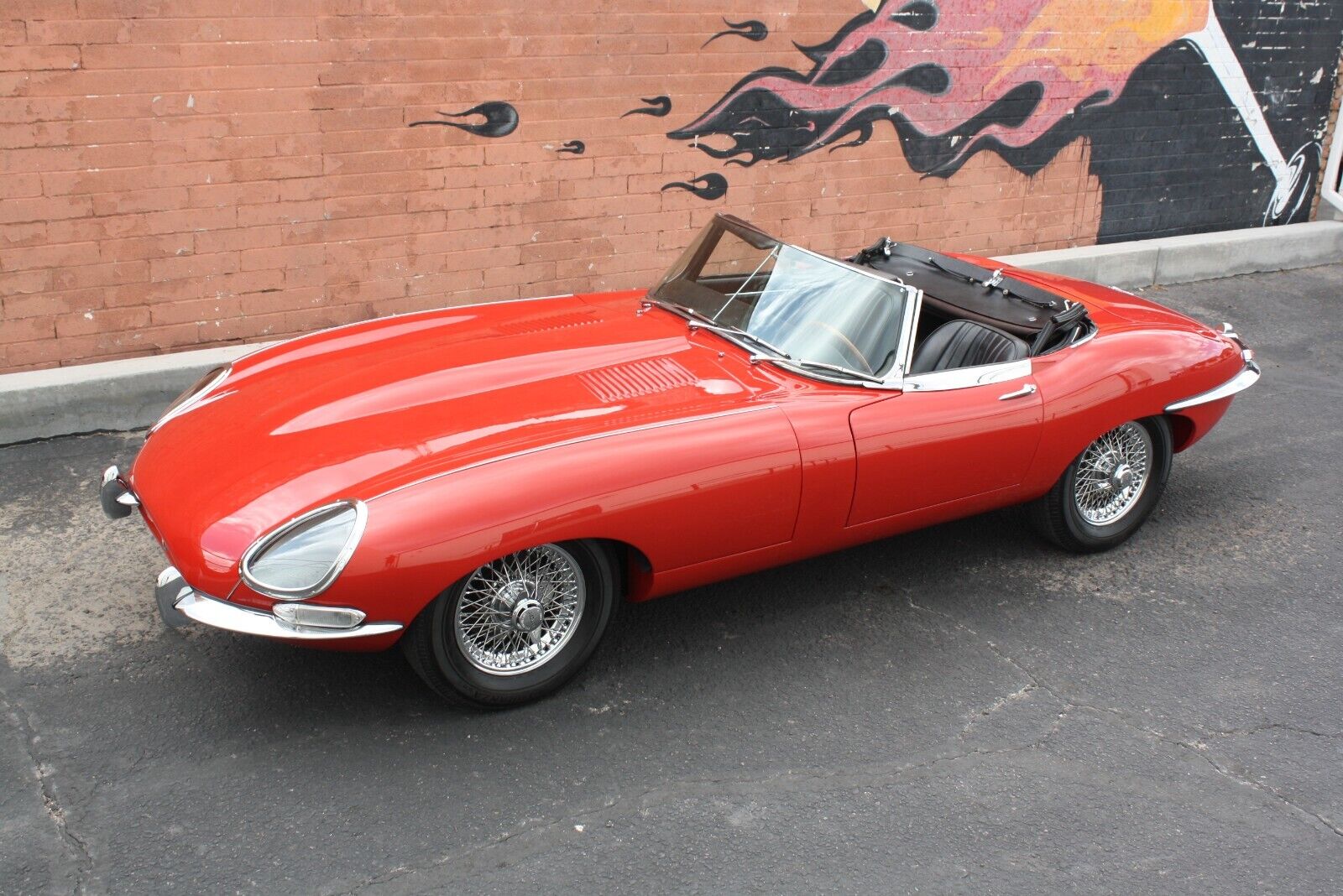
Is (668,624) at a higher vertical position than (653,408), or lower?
lower

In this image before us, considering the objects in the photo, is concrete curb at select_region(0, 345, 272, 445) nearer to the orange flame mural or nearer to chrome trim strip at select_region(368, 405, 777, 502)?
chrome trim strip at select_region(368, 405, 777, 502)

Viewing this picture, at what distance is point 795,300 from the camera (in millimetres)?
4504

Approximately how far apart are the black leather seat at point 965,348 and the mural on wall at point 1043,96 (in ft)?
10.6

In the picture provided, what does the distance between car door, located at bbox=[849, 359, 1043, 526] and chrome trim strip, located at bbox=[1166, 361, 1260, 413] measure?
86 centimetres

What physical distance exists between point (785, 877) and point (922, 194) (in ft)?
20.9

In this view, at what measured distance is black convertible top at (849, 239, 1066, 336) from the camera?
16.0ft

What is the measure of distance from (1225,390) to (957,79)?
4.12m

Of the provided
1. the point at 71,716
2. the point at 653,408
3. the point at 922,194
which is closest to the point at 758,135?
the point at 922,194

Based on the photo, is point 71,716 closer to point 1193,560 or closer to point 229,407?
point 229,407

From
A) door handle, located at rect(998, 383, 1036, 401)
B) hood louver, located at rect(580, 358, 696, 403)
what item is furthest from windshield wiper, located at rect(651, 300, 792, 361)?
door handle, located at rect(998, 383, 1036, 401)

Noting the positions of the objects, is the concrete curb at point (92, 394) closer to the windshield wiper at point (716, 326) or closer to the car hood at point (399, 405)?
the car hood at point (399, 405)

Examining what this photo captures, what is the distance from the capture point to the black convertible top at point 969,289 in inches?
192

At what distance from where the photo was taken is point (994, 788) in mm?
3529

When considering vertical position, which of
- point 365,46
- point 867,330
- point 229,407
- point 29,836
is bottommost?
point 29,836
